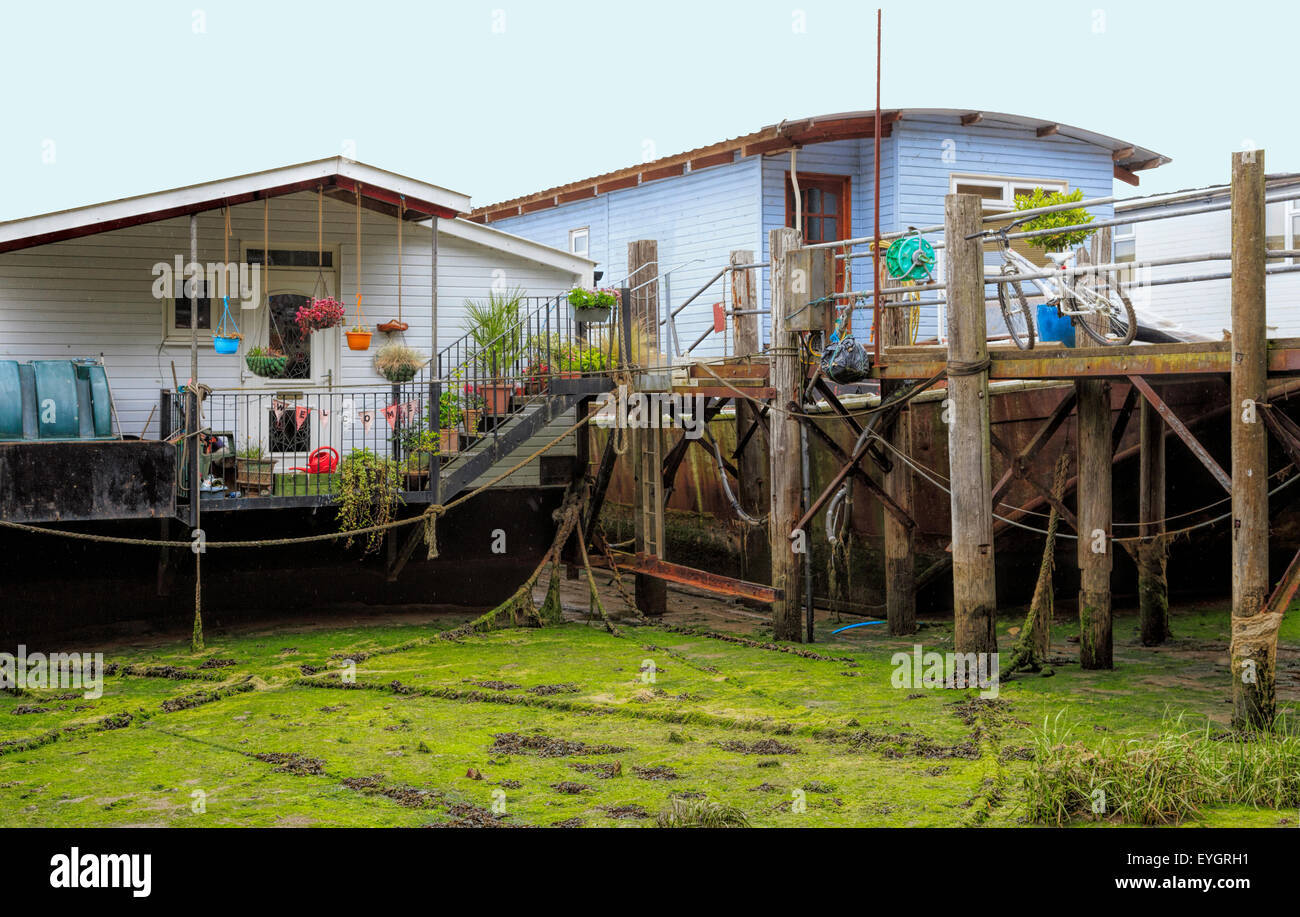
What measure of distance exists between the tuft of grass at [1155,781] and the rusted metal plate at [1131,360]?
9.04 feet

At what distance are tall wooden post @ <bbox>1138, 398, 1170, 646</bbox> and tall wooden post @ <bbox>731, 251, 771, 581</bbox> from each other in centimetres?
432

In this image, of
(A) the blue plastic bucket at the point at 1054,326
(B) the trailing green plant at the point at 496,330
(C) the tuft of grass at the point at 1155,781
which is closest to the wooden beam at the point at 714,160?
(B) the trailing green plant at the point at 496,330

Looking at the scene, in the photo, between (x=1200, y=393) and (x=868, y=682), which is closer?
(x=868, y=682)

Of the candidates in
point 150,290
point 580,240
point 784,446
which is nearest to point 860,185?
point 580,240

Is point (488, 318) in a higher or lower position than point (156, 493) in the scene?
higher

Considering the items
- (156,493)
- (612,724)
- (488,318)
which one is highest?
(488,318)

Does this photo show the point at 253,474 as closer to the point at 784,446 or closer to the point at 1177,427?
the point at 784,446

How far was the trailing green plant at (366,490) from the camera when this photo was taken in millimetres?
13773

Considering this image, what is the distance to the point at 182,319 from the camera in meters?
15.4

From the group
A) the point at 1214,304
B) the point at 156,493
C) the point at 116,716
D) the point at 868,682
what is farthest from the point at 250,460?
the point at 1214,304

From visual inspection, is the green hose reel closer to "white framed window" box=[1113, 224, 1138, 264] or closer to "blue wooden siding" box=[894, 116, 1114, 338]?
"blue wooden siding" box=[894, 116, 1114, 338]

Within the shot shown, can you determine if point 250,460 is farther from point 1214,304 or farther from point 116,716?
point 1214,304

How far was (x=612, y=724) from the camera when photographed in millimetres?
10195

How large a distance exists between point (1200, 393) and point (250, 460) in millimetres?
10193
